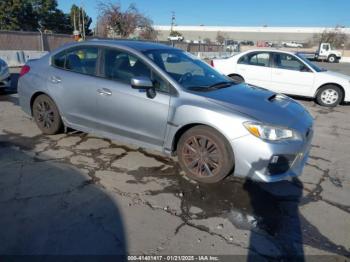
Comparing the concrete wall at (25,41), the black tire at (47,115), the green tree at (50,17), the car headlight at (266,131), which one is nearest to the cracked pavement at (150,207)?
the black tire at (47,115)

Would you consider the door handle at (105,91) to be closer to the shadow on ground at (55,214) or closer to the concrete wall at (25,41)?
the shadow on ground at (55,214)

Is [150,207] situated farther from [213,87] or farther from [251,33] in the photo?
[251,33]


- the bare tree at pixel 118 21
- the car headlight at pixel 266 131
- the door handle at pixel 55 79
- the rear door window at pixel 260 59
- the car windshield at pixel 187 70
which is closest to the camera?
the car headlight at pixel 266 131

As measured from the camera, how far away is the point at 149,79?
13.3 feet

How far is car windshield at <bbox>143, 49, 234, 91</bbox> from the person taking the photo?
4.27m

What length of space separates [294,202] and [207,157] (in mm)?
1099

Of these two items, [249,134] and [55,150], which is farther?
[55,150]

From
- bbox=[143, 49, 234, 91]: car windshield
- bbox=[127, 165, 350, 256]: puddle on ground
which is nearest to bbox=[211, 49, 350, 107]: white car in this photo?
bbox=[143, 49, 234, 91]: car windshield

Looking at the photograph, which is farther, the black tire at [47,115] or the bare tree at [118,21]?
the bare tree at [118,21]

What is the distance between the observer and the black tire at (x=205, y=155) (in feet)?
12.3

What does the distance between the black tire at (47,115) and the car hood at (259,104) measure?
2.56 m

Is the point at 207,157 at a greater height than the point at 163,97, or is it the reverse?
the point at 163,97

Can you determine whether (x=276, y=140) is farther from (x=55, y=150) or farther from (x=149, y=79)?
(x=55, y=150)

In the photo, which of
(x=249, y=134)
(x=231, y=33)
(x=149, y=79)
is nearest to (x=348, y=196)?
(x=249, y=134)
